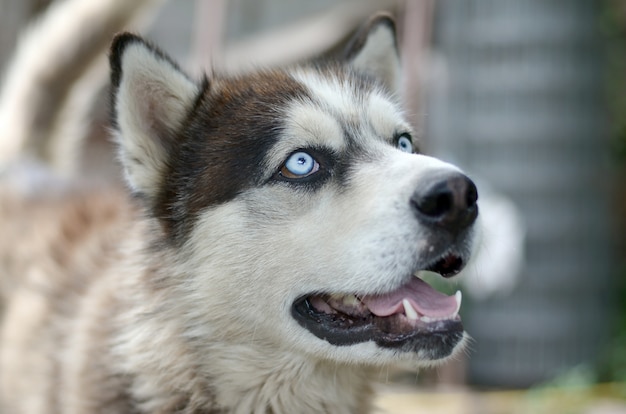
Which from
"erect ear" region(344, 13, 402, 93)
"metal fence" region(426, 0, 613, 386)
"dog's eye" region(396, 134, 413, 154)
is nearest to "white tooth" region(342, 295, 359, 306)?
"dog's eye" region(396, 134, 413, 154)

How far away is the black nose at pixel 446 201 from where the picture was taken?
2391 millimetres

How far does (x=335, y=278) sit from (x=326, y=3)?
21.1 ft

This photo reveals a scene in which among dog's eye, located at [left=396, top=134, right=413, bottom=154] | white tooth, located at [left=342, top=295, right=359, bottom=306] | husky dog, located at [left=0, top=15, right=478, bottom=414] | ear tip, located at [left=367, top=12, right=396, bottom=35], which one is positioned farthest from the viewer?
ear tip, located at [left=367, top=12, right=396, bottom=35]

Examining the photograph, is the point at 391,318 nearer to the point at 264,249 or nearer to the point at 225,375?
the point at 264,249

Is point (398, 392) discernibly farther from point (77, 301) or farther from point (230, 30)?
point (230, 30)

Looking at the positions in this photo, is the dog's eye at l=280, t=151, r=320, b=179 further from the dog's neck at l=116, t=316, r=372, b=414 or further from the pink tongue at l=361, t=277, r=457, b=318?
the dog's neck at l=116, t=316, r=372, b=414

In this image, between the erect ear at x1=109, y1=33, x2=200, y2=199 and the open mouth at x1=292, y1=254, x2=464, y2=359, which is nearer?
the open mouth at x1=292, y1=254, x2=464, y2=359

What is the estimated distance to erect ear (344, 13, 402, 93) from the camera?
140 inches

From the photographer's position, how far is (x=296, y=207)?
269 cm

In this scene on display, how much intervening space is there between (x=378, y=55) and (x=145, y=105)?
120 cm

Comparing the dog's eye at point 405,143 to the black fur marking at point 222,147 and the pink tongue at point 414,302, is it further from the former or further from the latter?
the pink tongue at point 414,302

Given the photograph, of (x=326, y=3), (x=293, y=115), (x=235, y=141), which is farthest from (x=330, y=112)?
(x=326, y=3)

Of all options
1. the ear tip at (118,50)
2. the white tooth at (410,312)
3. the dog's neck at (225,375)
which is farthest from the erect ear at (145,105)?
the white tooth at (410,312)

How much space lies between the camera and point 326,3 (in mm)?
8516
